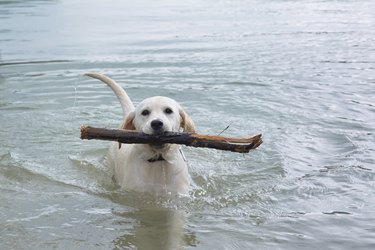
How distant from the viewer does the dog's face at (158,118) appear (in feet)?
18.7

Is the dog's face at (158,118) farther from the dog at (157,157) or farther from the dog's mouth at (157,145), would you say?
the dog's mouth at (157,145)

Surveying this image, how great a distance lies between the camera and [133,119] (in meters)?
6.36

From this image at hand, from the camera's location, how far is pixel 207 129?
29.8 ft

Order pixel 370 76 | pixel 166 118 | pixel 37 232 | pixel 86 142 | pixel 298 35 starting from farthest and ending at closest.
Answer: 1. pixel 298 35
2. pixel 370 76
3. pixel 86 142
4. pixel 166 118
5. pixel 37 232

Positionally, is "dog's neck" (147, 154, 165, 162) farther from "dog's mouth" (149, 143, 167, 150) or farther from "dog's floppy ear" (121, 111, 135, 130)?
"dog's floppy ear" (121, 111, 135, 130)

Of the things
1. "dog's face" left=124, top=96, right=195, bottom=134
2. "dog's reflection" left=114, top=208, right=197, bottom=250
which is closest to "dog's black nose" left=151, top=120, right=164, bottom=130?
"dog's face" left=124, top=96, right=195, bottom=134

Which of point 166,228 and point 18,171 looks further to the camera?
point 18,171

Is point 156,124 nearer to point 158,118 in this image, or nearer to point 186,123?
point 158,118

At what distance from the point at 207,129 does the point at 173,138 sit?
3.42 meters

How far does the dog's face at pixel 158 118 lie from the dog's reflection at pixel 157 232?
853mm

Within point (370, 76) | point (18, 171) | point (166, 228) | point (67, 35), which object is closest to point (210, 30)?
point (67, 35)

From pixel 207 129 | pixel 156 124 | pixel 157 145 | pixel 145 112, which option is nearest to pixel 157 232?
pixel 157 145

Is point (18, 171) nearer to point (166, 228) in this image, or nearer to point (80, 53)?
point (166, 228)

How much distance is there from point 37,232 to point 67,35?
1259 centimetres
